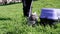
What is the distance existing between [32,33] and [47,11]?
2679 mm

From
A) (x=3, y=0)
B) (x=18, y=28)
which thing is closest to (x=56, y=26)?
(x=18, y=28)

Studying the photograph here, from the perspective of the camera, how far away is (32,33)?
8812mm

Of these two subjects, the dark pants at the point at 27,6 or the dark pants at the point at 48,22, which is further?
the dark pants at the point at 27,6

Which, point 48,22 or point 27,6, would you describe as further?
point 27,6

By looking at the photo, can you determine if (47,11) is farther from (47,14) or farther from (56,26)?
(56,26)

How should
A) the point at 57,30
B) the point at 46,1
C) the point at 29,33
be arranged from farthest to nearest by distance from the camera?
the point at 46,1, the point at 57,30, the point at 29,33

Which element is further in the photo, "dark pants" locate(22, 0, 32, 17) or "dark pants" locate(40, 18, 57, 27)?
"dark pants" locate(22, 0, 32, 17)

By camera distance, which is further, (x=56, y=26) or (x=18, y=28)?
(x=56, y=26)

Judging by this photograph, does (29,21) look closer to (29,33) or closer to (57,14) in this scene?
(57,14)

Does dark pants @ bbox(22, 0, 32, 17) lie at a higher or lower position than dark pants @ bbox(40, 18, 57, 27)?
higher

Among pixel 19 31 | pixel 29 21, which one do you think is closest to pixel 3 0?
pixel 29 21

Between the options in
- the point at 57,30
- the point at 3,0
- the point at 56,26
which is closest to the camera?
the point at 57,30

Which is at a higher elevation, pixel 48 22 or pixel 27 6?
pixel 27 6

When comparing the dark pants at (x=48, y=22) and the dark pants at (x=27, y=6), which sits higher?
the dark pants at (x=27, y=6)
